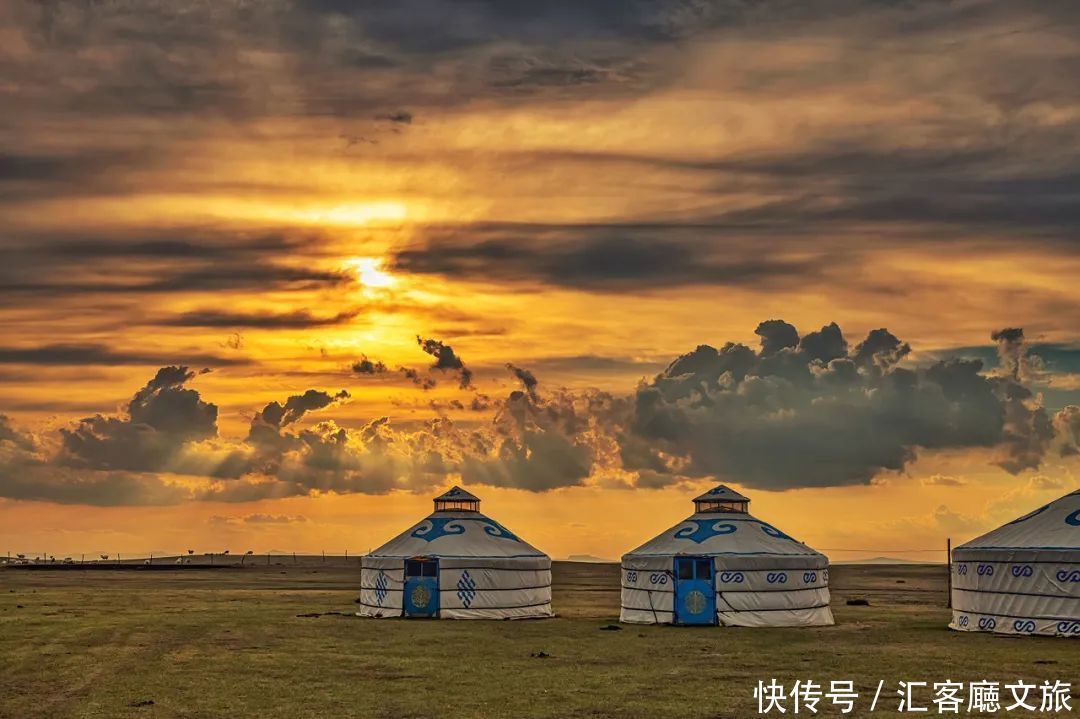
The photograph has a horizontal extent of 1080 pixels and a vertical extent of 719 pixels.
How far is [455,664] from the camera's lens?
27031 millimetres

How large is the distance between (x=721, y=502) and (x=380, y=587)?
11.7 m

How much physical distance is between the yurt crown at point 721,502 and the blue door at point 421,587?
889cm

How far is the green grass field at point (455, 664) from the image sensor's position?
20781 millimetres

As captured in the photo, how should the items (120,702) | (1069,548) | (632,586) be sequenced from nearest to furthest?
(120,702) < (1069,548) < (632,586)

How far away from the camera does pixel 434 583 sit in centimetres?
4234

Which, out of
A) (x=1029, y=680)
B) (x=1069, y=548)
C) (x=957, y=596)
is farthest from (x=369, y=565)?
(x=1029, y=680)

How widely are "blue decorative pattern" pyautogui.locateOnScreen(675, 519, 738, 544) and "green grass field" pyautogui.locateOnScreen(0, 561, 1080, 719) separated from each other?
11.9ft

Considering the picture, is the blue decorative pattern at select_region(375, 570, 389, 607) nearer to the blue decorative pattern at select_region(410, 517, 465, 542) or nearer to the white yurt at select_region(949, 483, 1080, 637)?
the blue decorative pattern at select_region(410, 517, 465, 542)

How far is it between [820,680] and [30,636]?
2200cm

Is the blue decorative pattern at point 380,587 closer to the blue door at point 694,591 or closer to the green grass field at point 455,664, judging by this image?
the green grass field at point 455,664

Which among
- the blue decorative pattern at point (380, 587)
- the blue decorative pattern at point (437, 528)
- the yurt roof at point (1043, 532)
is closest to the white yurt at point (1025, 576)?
the yurt roof at point (1043, 532)

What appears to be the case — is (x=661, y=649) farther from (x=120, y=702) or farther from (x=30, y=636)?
(x=30, y=636)

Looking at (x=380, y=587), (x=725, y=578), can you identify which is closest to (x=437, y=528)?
(x=380, y=587)

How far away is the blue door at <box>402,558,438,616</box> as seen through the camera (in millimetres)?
42344
